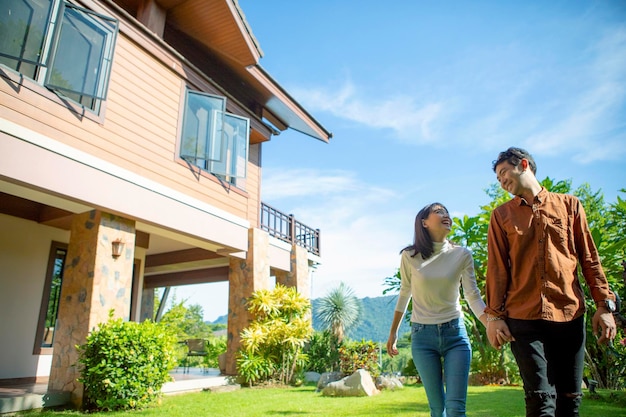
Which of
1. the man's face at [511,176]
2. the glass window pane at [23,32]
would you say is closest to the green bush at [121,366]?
the glass window pane at [23,32]

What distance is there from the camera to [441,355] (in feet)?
8.09

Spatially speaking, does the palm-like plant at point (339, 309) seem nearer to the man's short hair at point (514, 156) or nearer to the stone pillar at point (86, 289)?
the stone pillar at point (86, 289)

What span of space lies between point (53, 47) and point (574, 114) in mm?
13459

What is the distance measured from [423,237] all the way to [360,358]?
7.18 m

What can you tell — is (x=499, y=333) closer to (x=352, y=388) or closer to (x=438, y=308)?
(x=438, y=308)

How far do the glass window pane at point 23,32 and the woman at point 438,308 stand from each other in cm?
508

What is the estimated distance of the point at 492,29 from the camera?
8.30m

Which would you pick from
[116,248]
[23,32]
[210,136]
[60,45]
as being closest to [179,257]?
[210,136]

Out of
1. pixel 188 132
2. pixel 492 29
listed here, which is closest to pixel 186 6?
pixel 188 132

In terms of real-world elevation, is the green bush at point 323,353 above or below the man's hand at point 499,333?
below

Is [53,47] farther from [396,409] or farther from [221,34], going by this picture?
[396,409]

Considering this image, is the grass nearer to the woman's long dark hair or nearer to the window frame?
the woman's long dark hair

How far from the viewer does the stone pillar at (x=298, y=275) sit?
12.0 m

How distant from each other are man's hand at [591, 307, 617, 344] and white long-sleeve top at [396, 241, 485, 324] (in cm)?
57
